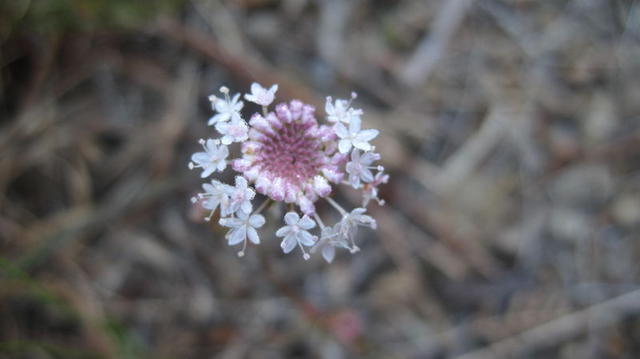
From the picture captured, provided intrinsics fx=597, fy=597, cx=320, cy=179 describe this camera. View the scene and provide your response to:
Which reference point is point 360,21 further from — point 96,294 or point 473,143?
point 96,294

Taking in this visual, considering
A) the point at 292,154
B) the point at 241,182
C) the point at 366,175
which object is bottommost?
the point at 241,182

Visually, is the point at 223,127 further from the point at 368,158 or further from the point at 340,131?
the point at 368,158

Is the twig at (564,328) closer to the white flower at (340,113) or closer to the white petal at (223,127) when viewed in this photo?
the white flower at (340,113)

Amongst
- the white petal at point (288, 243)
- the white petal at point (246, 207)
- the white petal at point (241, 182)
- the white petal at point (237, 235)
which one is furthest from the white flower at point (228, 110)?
the white petal at point (288, 243)

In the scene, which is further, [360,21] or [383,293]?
[360,21]

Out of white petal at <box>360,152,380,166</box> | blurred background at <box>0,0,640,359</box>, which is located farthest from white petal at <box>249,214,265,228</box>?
blurred background at <box>0,0,640,359</box>

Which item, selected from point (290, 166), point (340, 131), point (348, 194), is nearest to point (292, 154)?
point (290, 166)

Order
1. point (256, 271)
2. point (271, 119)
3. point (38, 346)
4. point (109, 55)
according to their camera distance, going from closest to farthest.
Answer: point (271, 119) < point (38, 346) < point (256, 271) < point (109, 55)

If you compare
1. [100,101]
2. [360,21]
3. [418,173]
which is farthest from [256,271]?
[360,21]
